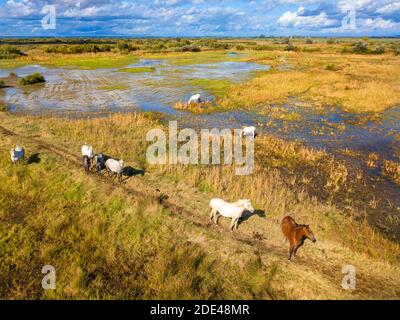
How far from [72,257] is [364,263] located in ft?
32.6

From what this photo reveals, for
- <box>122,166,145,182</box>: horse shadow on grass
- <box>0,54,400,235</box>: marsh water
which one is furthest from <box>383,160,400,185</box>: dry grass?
<box>122,166,145,182</box>: horse shadow on grass

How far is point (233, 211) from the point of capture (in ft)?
39.3

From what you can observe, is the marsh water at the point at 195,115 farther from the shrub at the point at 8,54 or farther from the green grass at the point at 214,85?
the shrub at the point at 8,54

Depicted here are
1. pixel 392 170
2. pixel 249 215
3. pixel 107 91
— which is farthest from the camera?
pixel 107 91

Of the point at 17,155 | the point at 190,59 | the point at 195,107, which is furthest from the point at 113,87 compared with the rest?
the point at 190,59

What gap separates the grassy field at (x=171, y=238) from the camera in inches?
384

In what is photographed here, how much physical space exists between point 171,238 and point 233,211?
2.55 m

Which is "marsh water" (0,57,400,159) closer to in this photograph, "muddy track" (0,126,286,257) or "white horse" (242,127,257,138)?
"white horse" (242,127,257,138)

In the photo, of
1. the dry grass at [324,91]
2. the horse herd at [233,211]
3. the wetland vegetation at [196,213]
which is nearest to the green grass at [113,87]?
the wetland vegetation at [196,213]

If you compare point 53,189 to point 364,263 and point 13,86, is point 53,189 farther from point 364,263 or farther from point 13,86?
point 13,86

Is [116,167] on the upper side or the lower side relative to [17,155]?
lower

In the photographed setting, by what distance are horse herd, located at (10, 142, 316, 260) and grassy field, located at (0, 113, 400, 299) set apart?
0.44 meters

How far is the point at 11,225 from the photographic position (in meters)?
12.6

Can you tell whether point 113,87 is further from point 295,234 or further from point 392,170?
point 295,234
